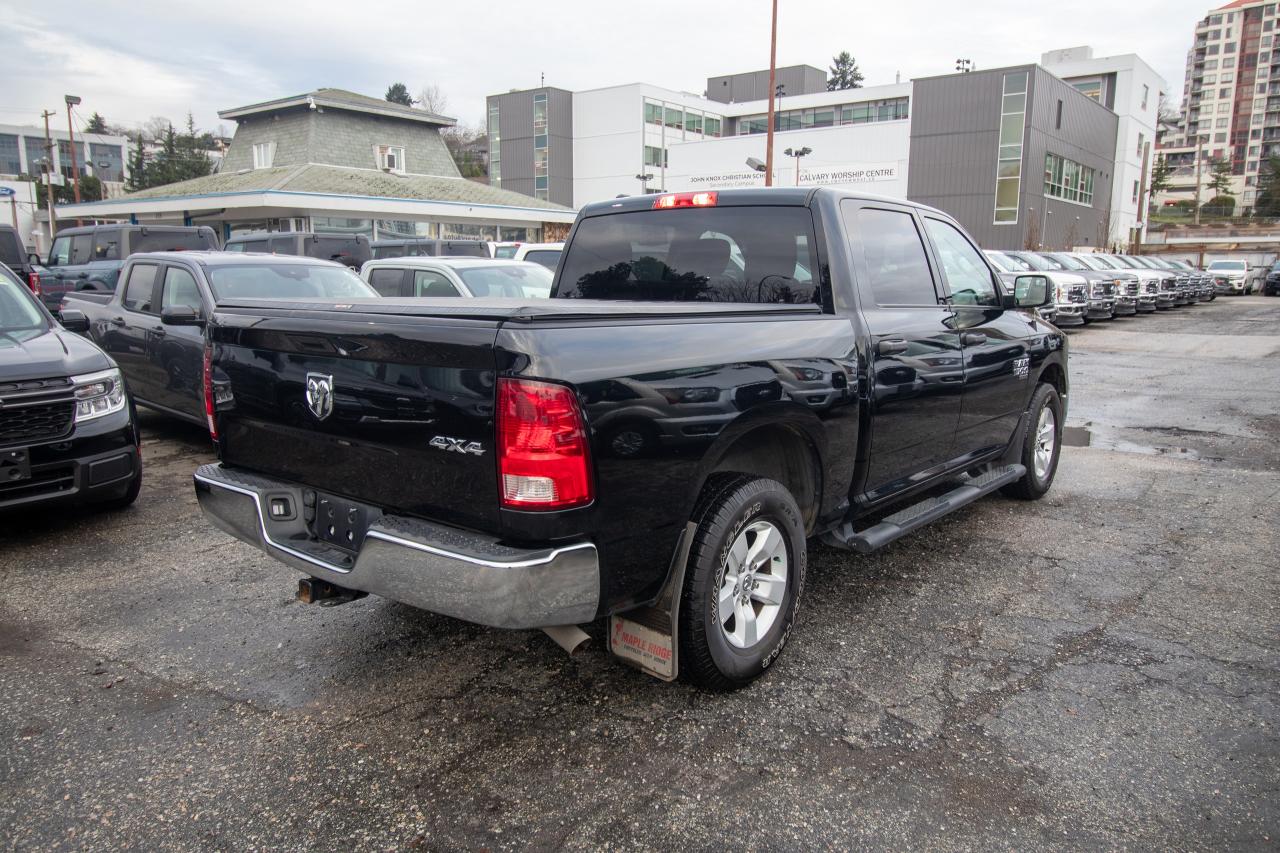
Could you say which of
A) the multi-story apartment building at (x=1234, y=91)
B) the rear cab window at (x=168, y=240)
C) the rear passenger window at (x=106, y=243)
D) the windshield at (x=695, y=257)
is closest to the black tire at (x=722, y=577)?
the windshield at (x=695, y=257)

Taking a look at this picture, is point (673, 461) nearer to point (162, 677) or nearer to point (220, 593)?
point (162, 677)

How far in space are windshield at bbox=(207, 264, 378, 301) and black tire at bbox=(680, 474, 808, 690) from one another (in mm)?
5257

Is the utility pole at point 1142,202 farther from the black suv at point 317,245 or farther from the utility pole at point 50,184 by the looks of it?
the utility pole at point 50,184

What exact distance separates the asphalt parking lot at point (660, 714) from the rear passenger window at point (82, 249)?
1615 centimetres

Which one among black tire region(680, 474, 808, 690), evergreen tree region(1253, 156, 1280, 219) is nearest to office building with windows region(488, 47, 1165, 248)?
evergreen tree region(1253, 156, 1280, 219)

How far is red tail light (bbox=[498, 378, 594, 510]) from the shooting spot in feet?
8.52

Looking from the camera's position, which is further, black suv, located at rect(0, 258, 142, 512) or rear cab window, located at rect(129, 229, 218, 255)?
rear cab window, located at rect(129, 229, 218, 255)

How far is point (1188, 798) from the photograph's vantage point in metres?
2.79

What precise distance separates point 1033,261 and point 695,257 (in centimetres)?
2175

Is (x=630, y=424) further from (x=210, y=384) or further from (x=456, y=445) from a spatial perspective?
(x=210, y=384)

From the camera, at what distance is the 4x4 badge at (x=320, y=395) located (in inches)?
123

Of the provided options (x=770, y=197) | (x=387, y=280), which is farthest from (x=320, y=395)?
(x=387, y=280)

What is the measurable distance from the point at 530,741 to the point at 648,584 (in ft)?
2.36

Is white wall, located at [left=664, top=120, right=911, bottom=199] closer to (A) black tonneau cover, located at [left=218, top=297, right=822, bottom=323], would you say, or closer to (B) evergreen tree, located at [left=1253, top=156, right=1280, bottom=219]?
(A) black tonneau cover, located at [left=218, top=297, right=822, bottom=323]
